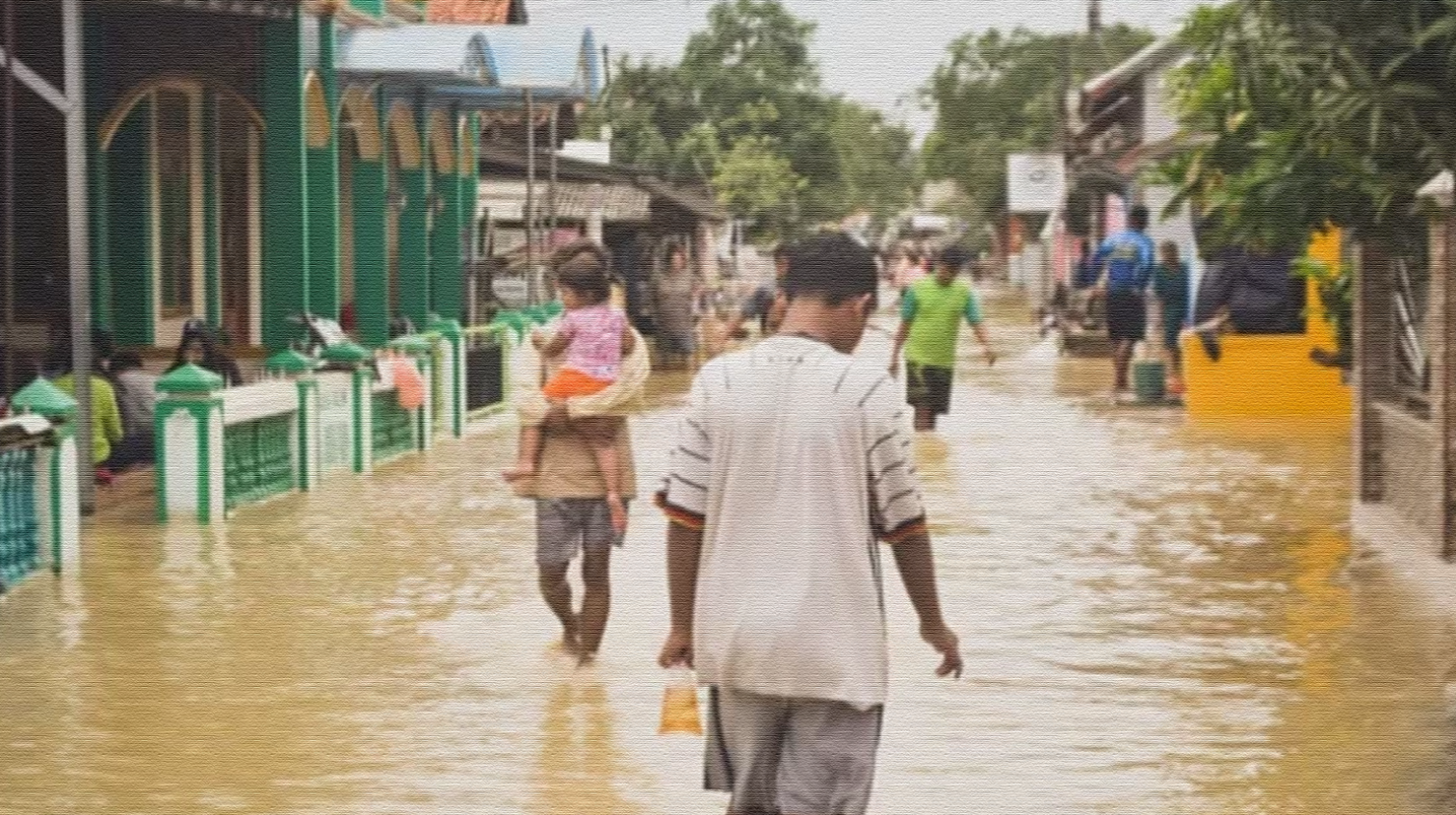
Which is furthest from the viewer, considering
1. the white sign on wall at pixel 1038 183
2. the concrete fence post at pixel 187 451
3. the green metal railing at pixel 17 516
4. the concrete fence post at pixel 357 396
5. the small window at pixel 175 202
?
the white sign on wall at pixel 1038 183

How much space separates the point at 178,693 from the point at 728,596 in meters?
5.11

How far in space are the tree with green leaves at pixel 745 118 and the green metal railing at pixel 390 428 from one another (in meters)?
38.5

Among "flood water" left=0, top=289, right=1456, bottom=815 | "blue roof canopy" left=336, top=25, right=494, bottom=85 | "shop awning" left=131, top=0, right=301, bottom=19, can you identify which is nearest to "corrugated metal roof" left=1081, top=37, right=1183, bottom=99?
"blue roof canopy" left=336, top=25, right=494, bottom=85

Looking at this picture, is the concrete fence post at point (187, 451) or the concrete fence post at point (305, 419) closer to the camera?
the concrete fence post at point (187, 451)

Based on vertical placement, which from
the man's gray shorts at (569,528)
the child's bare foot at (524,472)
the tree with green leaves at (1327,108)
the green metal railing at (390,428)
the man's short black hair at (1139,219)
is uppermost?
the tree with green leaves at (1327,108)

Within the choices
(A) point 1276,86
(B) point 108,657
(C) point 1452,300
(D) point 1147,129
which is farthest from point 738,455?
(D) point 1147,129

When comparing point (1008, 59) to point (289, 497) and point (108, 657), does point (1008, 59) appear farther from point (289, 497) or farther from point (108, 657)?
point (108, 657)

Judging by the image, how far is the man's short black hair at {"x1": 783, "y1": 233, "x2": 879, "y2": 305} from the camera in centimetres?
617

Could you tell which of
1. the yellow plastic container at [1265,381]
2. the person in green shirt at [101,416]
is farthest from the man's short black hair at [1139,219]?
the person in green shirt at [101,416]

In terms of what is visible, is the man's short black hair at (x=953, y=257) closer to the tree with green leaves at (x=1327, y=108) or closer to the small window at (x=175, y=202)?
the small window at (x=175, y=202)

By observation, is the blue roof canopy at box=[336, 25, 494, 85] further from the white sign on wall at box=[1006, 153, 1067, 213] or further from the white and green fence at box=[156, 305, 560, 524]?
the white sign on wall at box=[1006, 153, 1067, 213]

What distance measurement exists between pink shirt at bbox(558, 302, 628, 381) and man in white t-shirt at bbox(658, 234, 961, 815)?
517 cm

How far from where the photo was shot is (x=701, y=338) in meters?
43.0

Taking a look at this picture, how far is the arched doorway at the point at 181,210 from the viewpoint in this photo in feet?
74.7
